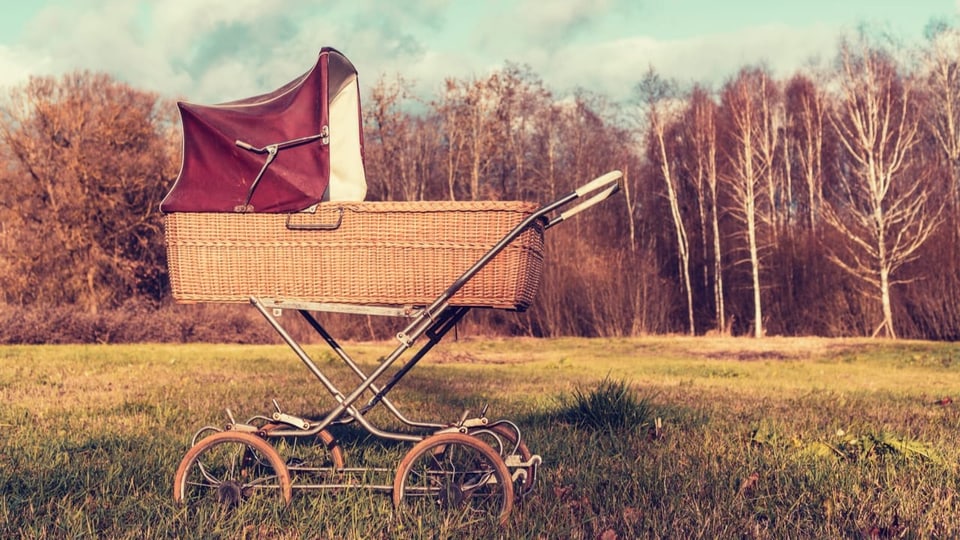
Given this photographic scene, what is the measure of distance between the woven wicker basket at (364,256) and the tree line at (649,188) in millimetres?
21175

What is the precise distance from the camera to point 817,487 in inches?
141

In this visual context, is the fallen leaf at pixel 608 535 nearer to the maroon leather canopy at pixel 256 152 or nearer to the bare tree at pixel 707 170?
the maroon leather canopy at pixel 256 152

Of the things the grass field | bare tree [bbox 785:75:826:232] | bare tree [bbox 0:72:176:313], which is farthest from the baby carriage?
bare tree [bbox 785:75:826:232]

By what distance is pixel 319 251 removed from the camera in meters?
3.35

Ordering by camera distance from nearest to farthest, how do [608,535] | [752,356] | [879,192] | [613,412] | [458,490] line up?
[608,535] → [458,490] → [613,412] → [752,356] → [879,192]

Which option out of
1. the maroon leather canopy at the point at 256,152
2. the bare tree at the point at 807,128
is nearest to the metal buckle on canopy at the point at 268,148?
the maroon leather canopy at the point at 256,152

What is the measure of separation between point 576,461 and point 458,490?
98 centimetres

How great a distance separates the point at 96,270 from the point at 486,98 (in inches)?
556

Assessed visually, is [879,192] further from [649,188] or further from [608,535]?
[608,535]

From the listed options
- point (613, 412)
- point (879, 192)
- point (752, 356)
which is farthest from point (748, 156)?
point (613, 412)

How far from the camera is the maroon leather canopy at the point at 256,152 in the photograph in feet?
11.1

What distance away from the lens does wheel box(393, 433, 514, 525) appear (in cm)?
323

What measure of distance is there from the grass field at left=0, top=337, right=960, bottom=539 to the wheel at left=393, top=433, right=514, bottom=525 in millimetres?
80

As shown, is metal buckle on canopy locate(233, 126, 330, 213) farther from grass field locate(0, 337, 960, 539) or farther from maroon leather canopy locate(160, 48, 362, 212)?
grass field locate(0, 337, 960, 539)
